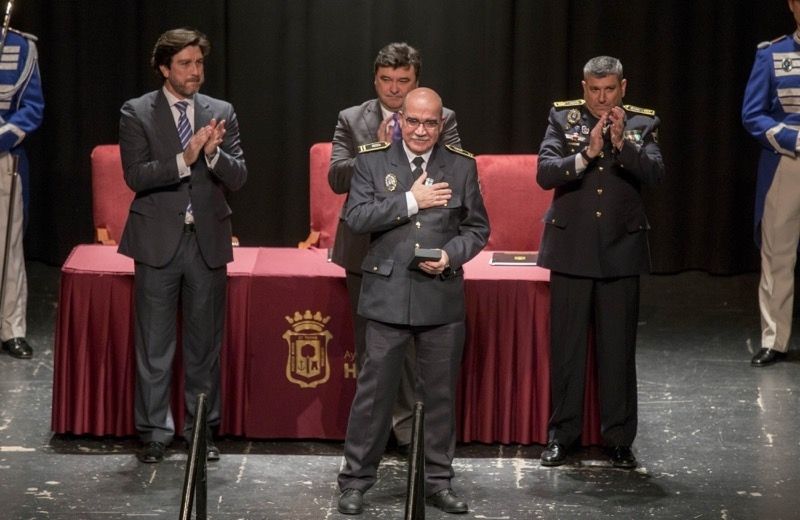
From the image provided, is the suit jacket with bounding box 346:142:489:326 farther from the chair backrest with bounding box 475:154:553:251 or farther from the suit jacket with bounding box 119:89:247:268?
the chair backrest with bounding box 475:154:553:251

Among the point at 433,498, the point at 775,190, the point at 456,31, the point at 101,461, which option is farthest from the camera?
the point at 456,31

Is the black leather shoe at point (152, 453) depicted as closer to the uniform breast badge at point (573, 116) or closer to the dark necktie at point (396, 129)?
the dark necktie at point (396, 129)

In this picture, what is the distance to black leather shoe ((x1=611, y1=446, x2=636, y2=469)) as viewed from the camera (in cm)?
570

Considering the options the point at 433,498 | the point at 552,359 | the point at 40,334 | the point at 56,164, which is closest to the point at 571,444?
the point at 552,359

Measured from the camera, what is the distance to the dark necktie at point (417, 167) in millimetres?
5145

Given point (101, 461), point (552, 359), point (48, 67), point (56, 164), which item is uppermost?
point (48, 67)

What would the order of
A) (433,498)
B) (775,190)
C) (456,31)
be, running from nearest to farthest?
(433,498)
(775,190)
(456,31)

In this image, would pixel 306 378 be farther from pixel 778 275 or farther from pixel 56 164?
pixel 56 164

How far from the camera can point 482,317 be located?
5895mm

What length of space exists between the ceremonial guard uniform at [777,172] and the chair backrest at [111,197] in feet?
10.1

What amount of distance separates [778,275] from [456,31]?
102 inches

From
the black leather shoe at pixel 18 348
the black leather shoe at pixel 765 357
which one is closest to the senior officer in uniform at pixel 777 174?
the black leather shoe at pixel 765 357

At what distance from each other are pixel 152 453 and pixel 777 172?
3449 millimetres

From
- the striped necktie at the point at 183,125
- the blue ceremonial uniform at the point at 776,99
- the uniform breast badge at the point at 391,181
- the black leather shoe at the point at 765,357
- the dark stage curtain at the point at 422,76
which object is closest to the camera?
the uniform breast badge at the point at 391,181
